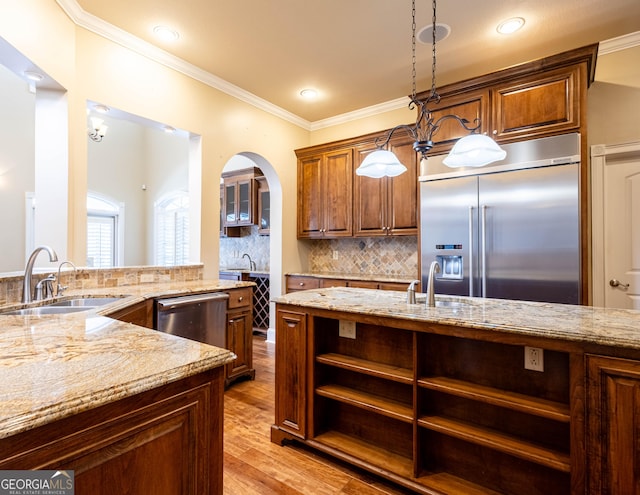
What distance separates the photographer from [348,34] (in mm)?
2887

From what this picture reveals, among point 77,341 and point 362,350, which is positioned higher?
point 77,341

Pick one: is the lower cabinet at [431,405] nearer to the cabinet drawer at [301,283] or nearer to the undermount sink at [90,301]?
the undermount sink at [90,301]

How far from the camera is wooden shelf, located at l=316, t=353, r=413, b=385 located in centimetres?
178

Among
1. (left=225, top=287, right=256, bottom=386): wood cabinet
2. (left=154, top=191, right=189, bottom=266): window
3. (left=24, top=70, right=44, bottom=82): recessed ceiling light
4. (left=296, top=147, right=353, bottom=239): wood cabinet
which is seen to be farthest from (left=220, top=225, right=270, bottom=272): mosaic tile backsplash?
(left=24, top=70, right=44, bottom=82): recessed ceiling light

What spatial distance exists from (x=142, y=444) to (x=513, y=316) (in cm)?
158

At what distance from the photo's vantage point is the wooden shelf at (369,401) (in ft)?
5.81

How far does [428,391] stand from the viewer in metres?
1.79

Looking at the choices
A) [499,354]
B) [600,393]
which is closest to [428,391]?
[499,354]

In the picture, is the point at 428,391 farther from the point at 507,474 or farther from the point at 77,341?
the point at 77,341

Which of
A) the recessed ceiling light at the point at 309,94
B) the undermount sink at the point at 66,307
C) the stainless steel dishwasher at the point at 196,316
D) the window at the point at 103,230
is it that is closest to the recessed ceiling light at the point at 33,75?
the undermount sink at the point at 66,307

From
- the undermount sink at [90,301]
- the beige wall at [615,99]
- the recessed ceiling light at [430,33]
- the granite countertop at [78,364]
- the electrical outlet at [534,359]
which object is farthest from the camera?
the beige wall at [615,99]

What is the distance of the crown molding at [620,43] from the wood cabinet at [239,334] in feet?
12.8

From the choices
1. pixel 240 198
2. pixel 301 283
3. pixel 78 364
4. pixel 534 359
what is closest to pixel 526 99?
pixel 534 359

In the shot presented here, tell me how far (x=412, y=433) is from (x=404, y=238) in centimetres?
270
